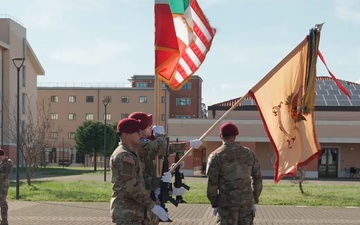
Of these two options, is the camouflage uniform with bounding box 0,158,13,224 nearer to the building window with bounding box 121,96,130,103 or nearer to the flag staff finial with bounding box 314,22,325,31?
the flag staff finial with bounding box 314,22,325,31

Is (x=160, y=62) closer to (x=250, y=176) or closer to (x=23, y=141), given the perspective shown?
(x=250, y=176)

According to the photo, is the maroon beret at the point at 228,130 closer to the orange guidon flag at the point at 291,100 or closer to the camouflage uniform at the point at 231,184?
the camouflage uniform at the point at 231,184

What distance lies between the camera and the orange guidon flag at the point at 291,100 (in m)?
7.68

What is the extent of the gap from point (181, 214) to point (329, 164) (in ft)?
97.1

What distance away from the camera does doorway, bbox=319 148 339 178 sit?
43.6 m

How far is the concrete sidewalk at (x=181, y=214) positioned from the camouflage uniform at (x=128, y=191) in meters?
8.53

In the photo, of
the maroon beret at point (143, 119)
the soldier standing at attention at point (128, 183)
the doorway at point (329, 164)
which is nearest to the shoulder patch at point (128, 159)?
the soldier standing at attention at point (128, 183)

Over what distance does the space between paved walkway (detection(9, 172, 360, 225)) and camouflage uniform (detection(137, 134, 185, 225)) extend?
302 inches

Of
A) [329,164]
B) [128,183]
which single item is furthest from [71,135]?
[128,183]

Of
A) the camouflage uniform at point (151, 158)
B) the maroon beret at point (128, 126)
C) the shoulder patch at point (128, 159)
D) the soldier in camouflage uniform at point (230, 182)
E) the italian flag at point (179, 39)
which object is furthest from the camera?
the italian flag at point (179, 39)

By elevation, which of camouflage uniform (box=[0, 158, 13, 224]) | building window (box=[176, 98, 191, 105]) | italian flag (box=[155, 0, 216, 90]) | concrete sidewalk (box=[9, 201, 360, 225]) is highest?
building window (box=[176, 98, 191, 105])

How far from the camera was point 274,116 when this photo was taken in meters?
7.80

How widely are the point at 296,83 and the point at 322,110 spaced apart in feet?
124

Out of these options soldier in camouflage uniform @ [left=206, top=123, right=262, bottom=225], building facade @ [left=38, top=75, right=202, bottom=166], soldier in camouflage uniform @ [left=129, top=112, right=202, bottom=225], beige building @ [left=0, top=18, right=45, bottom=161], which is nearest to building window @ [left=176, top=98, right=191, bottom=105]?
building facade @ [left=38, top=75, right=202, bottom=166]
